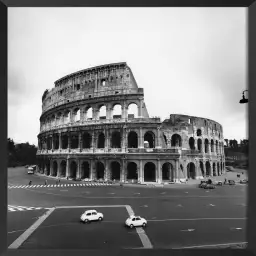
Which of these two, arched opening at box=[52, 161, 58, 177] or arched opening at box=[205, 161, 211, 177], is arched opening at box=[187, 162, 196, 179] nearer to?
arched opening at box=[205, 161, 211, 177]

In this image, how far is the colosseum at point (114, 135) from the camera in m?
26.0

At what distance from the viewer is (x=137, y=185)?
2409 cm

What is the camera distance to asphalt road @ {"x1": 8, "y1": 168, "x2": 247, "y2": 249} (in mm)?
9047

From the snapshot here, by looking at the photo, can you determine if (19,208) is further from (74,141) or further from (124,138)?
(74,141)

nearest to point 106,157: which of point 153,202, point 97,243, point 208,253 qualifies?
point 153,202

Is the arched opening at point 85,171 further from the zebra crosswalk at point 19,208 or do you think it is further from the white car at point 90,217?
the white car at point 90,217

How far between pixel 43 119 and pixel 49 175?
36.9ft

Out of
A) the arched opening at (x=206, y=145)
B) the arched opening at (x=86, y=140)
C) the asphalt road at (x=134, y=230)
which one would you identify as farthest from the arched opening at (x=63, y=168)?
the arched opening at (x=206, y=145)

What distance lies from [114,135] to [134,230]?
21192 mm

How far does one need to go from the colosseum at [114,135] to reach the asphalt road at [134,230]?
342 inches

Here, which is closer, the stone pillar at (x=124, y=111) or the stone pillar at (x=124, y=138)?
the stone pillar at (x=124, y=138)

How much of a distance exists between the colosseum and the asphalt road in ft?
28.5

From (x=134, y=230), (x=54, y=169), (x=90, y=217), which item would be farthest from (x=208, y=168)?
(x=90, y=217)
